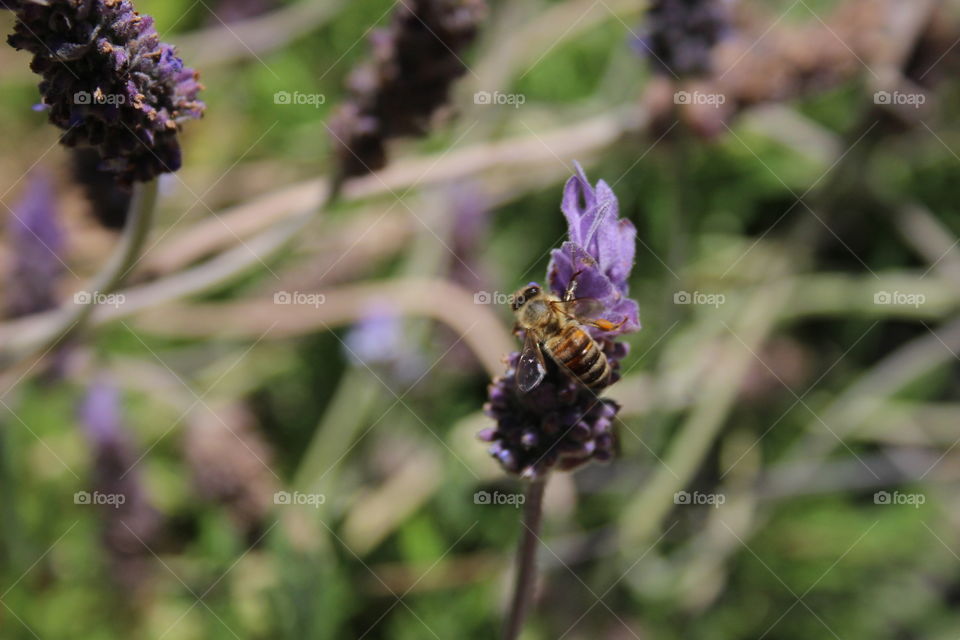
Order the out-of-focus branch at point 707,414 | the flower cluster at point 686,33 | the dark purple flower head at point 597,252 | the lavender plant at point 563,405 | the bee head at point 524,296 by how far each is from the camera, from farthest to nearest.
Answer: the out-of-focus branch at point 707,414 → the flower cluster at point 686,33 → the bee head at point 524,296 → the lavender plant at point 563,405 → the dark purple flower head at point 597,252
